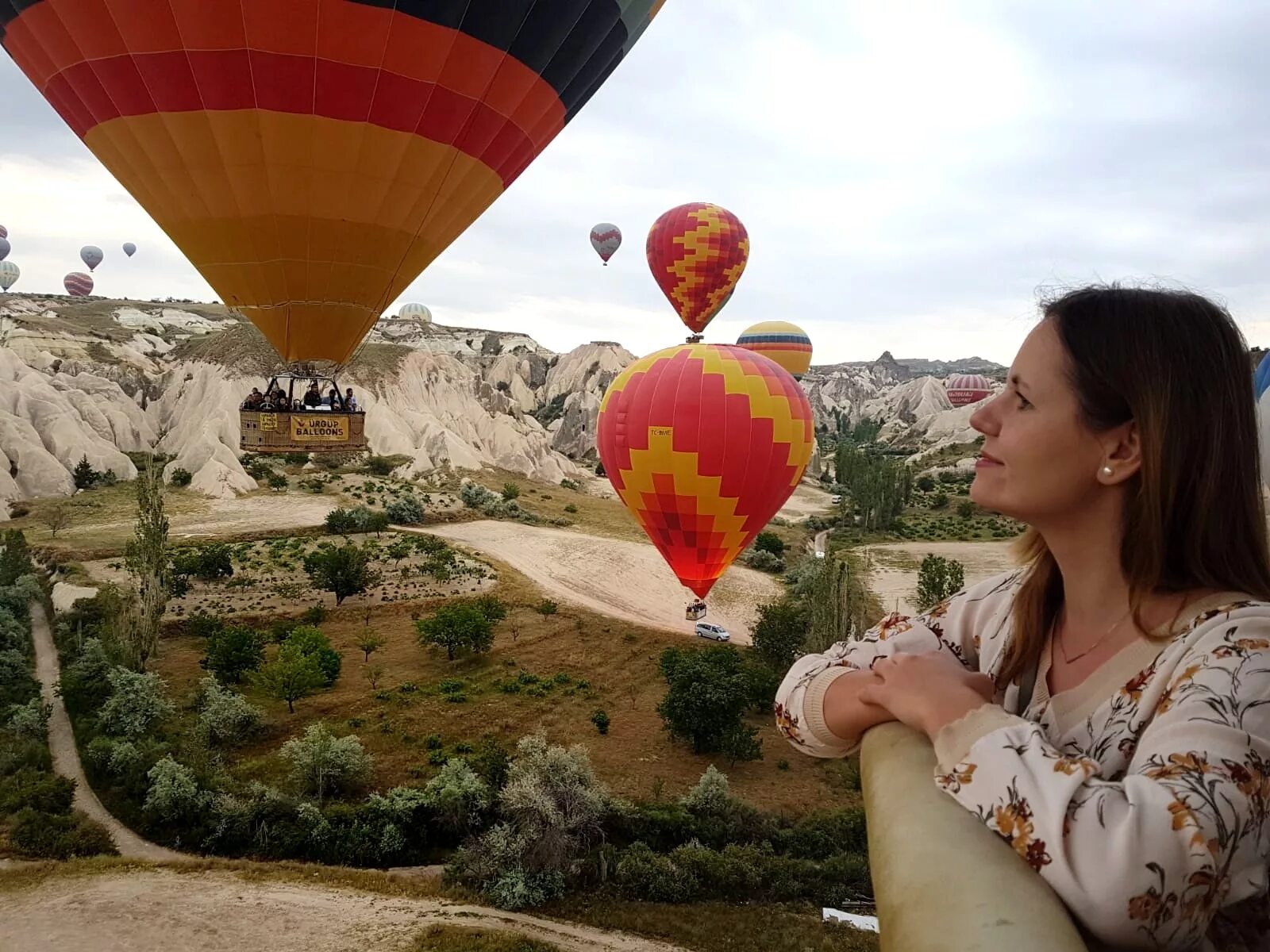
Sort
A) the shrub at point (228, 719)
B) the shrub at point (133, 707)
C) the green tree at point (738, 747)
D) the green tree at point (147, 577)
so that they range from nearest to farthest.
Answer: the shrub at point (133, 707) → the shrub at point (228, 719) → the green tree at point (738, 747) → the green tree at point (147, 577)

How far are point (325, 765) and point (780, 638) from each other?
994 centimetres

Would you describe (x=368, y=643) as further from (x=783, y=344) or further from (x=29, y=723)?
(x=783, y=344)

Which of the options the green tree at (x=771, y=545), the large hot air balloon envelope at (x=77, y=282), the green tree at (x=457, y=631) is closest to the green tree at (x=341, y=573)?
the green tree at (x=457, y=631)

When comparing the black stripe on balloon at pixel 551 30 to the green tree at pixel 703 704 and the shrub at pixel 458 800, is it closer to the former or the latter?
the shrub at pixel 458 800

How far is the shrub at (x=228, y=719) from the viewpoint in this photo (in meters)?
13.3

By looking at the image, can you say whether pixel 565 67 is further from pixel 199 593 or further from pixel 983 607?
pixel 199 593

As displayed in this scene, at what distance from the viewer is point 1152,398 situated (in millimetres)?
1097

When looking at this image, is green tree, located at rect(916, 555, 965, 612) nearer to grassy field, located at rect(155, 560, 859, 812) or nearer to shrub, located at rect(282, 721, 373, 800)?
grassy field, located at rect(155, 560, 859, 812)

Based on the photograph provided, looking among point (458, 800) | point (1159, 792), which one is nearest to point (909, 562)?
point (458, 800)

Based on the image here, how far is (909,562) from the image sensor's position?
2872cm

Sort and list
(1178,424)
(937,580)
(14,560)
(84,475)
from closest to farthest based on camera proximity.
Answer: (1178,424)
(937,580)
(14,560)
(84,475)

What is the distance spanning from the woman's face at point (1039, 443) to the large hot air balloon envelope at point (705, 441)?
10.5 metres

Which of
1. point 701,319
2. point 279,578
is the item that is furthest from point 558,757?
point 701,319

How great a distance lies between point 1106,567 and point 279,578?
22730 mm
